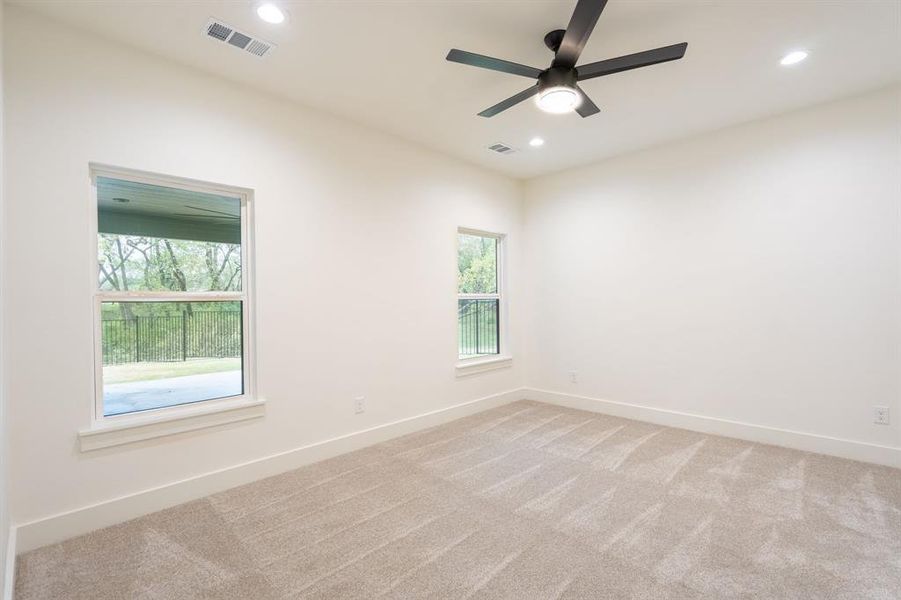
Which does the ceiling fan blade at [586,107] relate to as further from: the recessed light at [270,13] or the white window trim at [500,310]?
the white window trim at [500,310]

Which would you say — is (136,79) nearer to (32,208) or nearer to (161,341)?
(32,208)

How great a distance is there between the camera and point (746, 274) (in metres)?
3.67

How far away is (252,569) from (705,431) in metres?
3.80

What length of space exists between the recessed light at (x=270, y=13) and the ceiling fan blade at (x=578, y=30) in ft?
4.87

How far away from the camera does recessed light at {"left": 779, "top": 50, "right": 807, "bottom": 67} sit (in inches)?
102

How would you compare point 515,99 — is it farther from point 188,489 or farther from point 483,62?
point 188,489

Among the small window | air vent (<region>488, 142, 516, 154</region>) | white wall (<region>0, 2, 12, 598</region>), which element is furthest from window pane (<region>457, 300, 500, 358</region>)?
white wall (<region>0, 2, 12, 598</region>)

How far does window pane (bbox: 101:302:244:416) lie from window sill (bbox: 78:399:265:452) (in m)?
0.11

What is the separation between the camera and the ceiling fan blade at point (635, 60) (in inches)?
82.0

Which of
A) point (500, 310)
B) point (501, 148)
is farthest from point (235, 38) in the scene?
point (500, 310)

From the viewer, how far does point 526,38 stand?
2434 millimetres

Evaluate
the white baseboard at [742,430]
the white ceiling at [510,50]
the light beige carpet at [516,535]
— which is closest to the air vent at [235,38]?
the white ceiling at [510,50]

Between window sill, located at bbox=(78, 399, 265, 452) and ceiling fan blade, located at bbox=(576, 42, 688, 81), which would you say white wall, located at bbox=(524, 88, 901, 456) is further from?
window sill, located at bbox=(78, 399, 265, 452)

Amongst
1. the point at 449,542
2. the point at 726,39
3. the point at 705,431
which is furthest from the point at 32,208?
the point at 705,431
